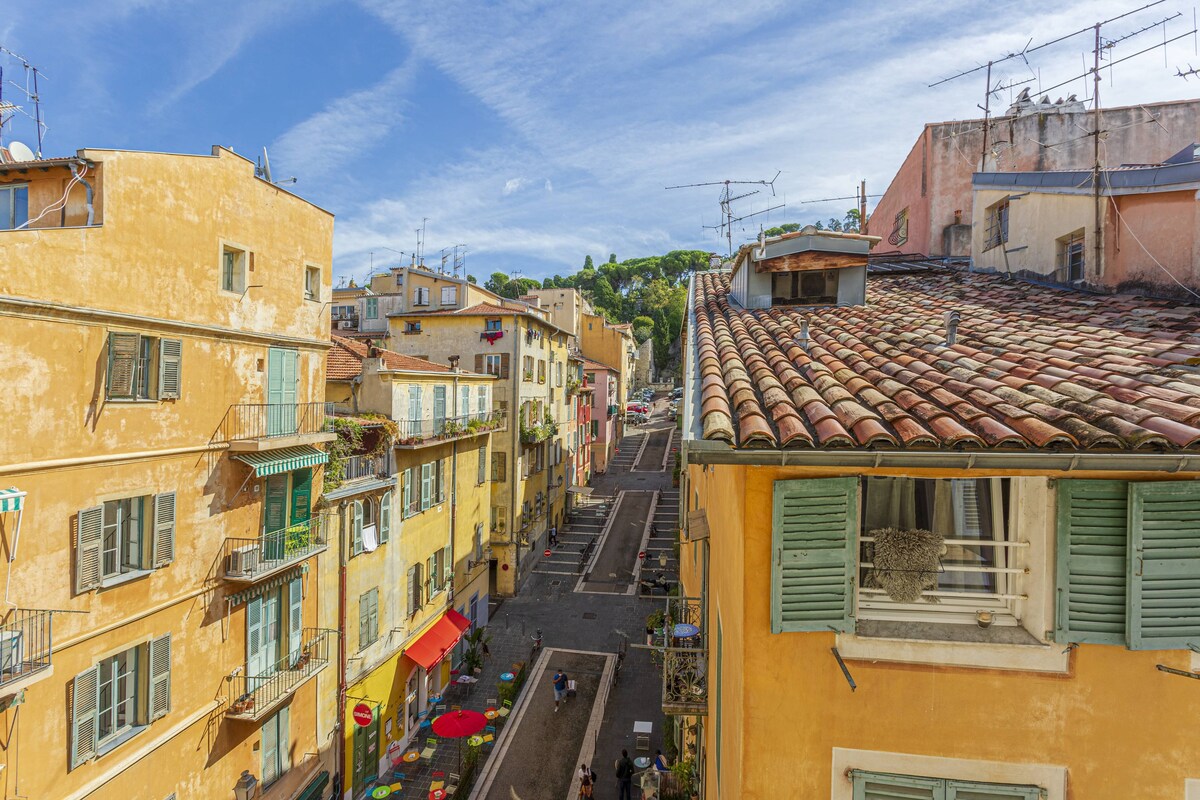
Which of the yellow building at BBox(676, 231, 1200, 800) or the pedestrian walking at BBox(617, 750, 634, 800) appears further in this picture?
the pedestrian walking at BBox(617, 750, 634, 800)

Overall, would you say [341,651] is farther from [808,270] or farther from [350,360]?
[808,270]

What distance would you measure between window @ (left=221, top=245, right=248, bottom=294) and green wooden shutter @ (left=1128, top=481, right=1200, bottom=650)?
1693 cm

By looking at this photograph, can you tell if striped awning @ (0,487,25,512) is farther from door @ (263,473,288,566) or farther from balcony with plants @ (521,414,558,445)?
balcony with plants @ (521,414,558,445)

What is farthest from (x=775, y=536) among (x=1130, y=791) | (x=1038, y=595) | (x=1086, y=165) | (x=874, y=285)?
(x=1086, y=165)

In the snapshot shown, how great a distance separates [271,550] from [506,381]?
65.2 ft

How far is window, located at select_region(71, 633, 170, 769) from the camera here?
35.4 feet

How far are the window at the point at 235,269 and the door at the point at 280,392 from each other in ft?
5.85

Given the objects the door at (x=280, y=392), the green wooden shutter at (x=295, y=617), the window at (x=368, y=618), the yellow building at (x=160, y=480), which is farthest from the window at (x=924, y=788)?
the window at (x=368, y=618)

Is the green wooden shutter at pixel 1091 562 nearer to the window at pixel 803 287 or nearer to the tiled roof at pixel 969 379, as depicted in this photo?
the tiled roof at pixel 969 379

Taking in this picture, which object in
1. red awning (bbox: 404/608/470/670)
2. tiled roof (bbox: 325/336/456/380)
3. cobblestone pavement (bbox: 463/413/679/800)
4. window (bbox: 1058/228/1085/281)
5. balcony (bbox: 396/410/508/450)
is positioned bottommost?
cobblestone pavement (bbox: 463/413/679/800)

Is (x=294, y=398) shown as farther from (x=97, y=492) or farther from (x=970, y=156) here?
(x=970, y=156)

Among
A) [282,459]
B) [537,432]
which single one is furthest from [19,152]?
[537,432]

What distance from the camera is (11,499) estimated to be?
9.31m

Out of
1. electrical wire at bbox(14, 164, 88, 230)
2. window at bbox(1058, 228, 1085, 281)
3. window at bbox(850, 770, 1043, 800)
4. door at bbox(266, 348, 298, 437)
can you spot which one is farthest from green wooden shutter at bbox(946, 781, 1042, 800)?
electrical wire at bbox(14, 164, 88, 230)
